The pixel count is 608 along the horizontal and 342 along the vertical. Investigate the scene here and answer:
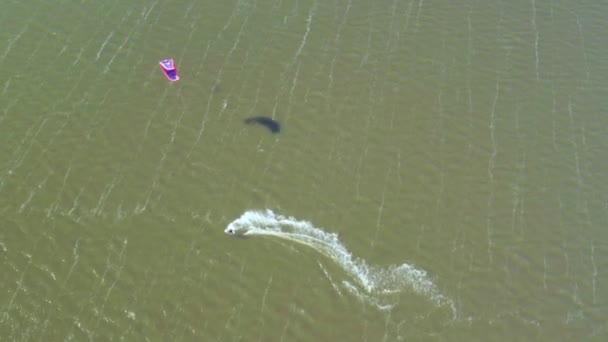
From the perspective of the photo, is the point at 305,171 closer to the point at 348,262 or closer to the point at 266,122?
the point at 266,122

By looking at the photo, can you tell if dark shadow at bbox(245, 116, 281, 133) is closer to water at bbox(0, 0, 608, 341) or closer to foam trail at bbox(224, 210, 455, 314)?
water at bbox(0, 0, 608, 341)

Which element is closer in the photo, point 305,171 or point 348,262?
point 348,262

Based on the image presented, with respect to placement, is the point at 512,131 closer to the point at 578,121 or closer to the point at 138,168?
the point at 578,121

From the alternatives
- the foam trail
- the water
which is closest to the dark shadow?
the water

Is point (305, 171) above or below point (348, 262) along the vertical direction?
above

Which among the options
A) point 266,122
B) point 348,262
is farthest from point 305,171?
point 348,262
